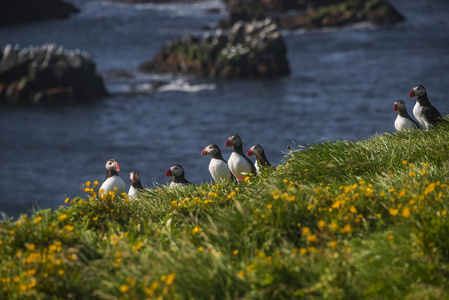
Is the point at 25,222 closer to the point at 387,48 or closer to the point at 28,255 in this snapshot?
the point at 28,255

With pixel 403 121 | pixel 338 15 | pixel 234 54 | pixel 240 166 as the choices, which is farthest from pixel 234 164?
pixel 338 15

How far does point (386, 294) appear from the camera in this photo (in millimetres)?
6277

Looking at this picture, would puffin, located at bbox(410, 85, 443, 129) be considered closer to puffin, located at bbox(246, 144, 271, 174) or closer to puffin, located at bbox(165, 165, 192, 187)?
puffin, located at bbox(246, 144, 271, 174)

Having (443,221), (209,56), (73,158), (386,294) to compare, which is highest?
(443,221)

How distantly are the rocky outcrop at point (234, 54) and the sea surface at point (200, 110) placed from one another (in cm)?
134

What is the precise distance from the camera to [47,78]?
170ft

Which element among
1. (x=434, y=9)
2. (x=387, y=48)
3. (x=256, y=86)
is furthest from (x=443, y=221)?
Answer: (x=434, y=9)

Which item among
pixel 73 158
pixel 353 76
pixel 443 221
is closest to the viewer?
pixel 443 221

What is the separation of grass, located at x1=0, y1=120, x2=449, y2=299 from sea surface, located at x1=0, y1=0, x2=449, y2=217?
1863cm

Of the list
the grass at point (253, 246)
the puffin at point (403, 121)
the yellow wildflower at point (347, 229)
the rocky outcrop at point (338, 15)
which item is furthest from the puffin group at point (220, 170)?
the rocky outcrop at point (338, 15)

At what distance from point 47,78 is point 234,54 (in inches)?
678

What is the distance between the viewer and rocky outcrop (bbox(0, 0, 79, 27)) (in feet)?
314

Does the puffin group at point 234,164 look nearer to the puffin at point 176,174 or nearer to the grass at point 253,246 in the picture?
the puffin at point 176,174

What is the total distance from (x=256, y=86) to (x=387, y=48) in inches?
875
